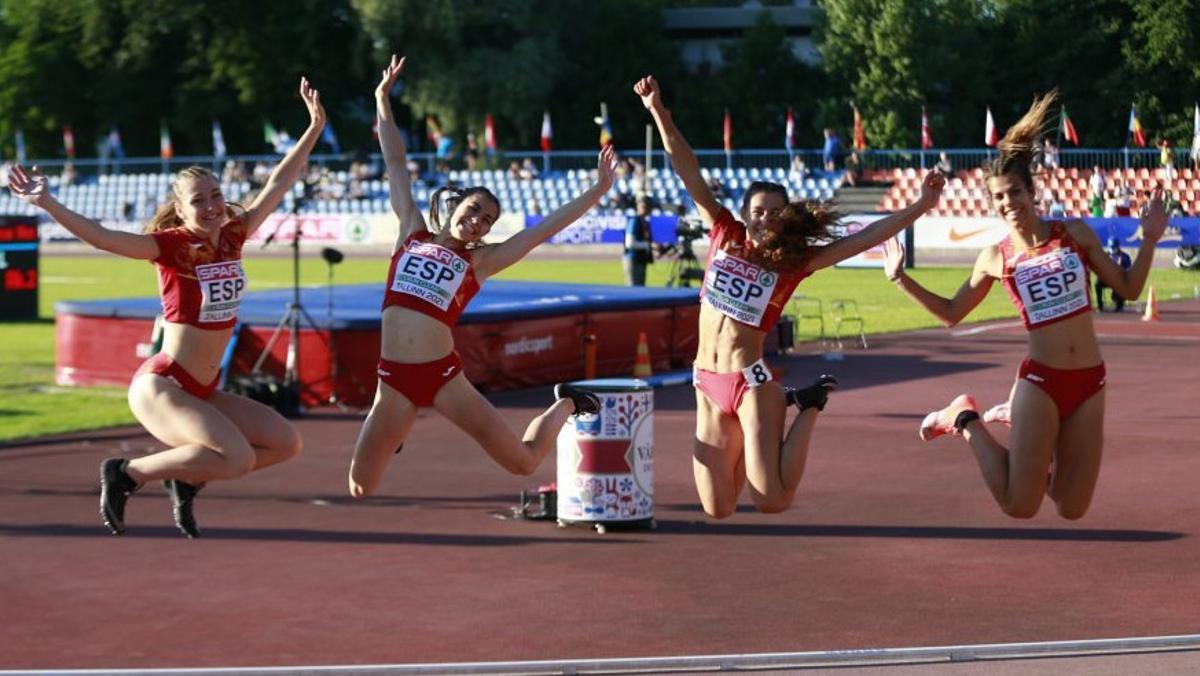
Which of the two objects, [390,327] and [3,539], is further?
[3,539]

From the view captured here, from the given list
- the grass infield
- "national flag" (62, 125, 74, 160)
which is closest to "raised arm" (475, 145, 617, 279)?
the grass infield

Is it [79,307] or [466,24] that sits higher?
[466,24]

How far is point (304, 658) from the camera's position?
35.8 feet

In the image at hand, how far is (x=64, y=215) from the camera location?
29.1 ft

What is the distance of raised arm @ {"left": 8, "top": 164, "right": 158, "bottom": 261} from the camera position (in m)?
8.79

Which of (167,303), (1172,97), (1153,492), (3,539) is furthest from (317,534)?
(1172,97)

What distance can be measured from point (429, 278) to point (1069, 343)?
3293mm

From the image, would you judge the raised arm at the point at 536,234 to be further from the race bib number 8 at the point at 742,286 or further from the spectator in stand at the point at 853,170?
the spectator in stand at the point at 853,170

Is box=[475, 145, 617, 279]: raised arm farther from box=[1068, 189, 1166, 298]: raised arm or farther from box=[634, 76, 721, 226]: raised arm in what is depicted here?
box=[1068, 189, 1166, 298]: raised arm

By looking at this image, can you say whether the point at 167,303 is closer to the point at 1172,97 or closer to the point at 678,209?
the point at 678,209

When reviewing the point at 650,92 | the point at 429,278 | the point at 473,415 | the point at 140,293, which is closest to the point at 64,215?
the point at 429,278

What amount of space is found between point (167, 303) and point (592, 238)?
141 feet

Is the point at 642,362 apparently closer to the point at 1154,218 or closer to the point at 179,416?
the point at 179,416

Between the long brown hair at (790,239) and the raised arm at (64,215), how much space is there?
3.07m
